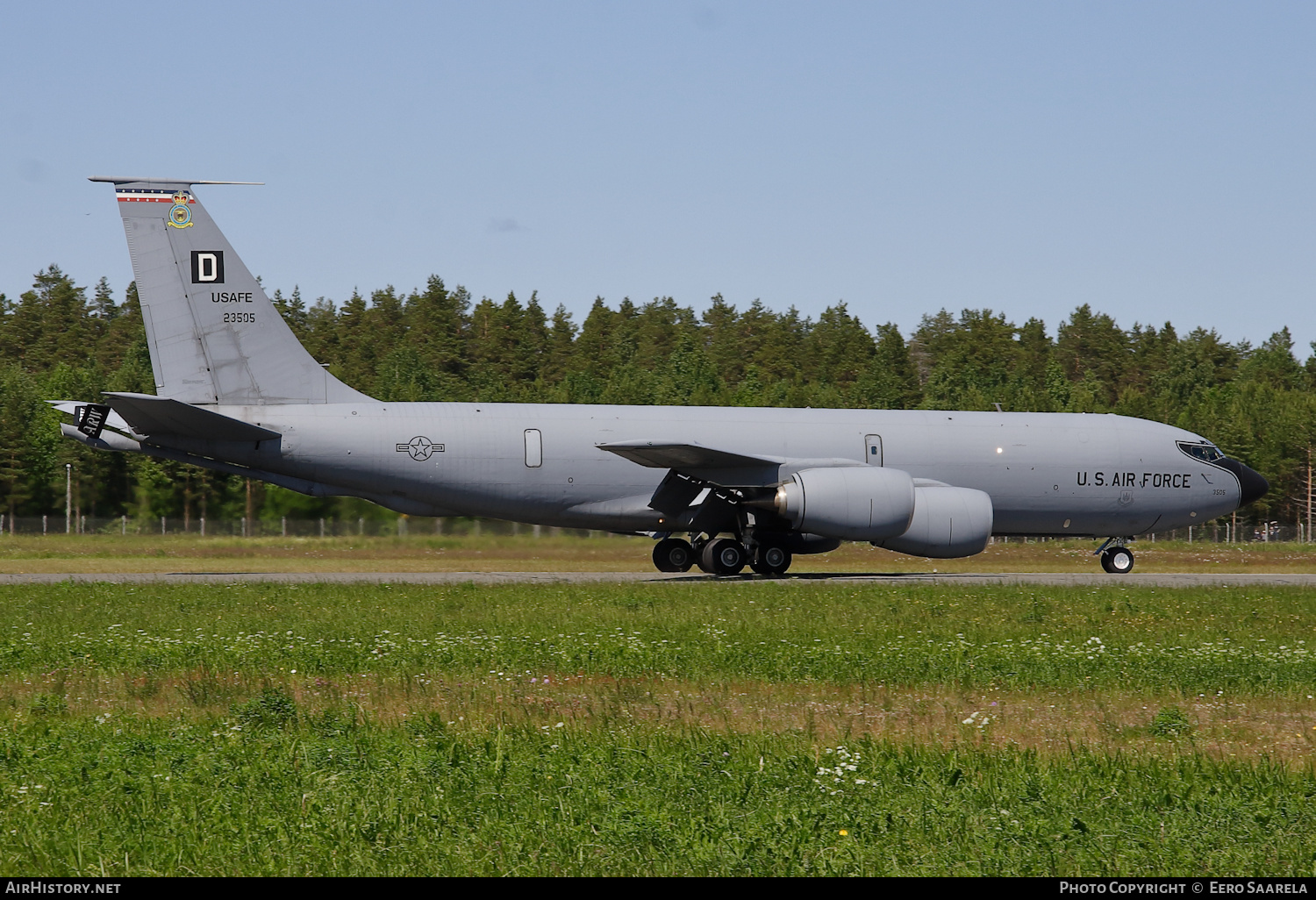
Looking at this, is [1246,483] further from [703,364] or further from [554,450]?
[703,364]

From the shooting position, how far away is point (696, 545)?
A: 27.7 m

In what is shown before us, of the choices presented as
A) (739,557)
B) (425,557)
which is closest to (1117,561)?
(739,557)

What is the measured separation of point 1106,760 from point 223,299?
828 inches

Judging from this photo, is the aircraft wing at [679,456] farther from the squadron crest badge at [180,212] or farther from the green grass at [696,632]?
the squadron crest badge at [180,212]

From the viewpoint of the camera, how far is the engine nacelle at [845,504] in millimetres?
24750

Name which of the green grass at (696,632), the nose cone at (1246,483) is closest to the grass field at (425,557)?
the nose cone at (1246,483)

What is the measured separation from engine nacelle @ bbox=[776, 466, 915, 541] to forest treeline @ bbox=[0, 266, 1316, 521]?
39723mm

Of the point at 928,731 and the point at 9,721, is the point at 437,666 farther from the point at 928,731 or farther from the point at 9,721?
the point at 928,731

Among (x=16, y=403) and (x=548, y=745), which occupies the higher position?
(x=16, y=403)

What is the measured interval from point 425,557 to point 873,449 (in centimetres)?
1160

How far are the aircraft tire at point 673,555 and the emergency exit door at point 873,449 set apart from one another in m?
4.36

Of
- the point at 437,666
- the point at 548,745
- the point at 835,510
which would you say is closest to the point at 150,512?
the point at 835,510

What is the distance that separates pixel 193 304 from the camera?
81.9 feet

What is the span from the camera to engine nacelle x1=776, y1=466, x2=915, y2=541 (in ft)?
81.2
